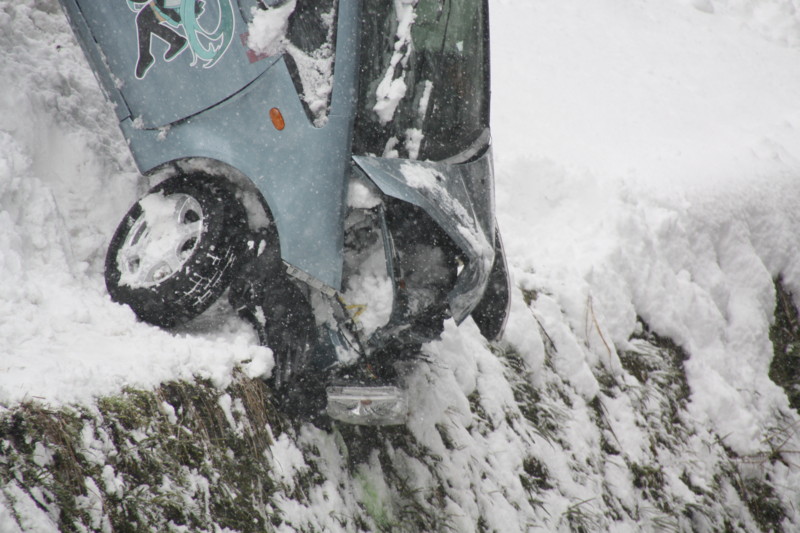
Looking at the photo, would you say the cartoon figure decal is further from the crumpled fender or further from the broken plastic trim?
the broken plastic trim

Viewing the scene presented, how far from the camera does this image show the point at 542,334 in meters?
4.05

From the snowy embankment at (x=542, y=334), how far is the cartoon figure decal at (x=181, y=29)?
2.84 ft

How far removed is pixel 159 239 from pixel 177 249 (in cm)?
13

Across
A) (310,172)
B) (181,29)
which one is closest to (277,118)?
(310,172)

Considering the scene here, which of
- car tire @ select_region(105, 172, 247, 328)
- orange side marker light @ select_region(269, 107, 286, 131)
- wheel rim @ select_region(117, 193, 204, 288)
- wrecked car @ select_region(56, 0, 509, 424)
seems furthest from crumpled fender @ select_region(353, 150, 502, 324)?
wheel rim @ select_region(117, 193, 204, 288)

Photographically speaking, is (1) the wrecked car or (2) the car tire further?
(2) the car tire

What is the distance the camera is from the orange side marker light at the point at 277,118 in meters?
2.54

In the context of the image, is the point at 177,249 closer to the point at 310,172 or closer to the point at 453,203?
the point at 310,172

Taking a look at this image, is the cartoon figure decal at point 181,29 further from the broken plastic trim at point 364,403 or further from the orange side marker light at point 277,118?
the broken plastic trim at point 364,403

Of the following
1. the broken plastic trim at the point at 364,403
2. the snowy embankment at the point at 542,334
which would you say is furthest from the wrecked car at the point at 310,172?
the snowy embankment at the point at 542,334

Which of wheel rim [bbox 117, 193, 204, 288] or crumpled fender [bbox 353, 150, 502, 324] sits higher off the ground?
crumpled fender [bbox 353, 150, 502, 324]

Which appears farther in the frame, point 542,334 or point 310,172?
point 542,334

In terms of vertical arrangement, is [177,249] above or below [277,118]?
below

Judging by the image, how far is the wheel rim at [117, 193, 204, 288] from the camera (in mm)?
2764
